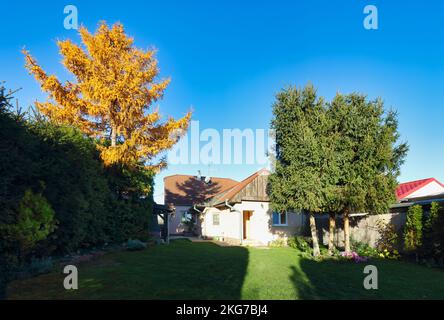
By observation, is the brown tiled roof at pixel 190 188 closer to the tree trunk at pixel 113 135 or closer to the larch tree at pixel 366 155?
the tree trunk at pixel 113 135

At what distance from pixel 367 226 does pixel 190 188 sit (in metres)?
23.6

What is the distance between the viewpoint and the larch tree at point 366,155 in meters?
13.5

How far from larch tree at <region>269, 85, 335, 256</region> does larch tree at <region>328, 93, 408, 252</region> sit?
559mm

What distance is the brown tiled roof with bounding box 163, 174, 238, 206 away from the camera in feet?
115

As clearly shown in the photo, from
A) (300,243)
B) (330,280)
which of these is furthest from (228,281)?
(300,243)

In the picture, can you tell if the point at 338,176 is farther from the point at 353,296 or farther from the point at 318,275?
the point at 353,296

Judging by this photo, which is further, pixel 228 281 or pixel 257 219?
pixel 257 219

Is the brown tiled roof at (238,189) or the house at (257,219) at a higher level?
the brown tiled roof at (238,189)

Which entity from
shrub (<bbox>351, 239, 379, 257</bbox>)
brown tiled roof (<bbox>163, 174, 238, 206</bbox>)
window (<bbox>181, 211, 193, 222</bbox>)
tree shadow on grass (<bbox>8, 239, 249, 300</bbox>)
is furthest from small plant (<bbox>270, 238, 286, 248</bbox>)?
brown tiled roof (<bbox>163, 174, 238, 206</bbox>)

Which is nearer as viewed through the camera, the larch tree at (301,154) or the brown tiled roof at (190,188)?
the larch tree at (301,154)

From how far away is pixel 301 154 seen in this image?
14.4 meters

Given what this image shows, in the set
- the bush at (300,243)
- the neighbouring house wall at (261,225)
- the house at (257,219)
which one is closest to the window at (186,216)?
the house at (257,219)

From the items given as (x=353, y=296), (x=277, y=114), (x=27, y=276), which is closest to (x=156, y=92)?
(x=277, y=114)

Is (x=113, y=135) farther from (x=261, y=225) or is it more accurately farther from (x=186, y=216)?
(x=186, y=216)
